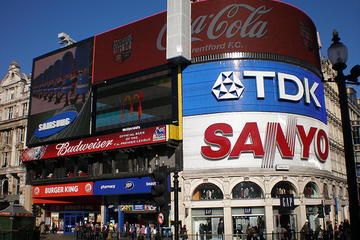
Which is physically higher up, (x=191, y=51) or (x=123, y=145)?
(x=191, y=51)

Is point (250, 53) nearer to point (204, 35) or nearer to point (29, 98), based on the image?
point (204, 35)

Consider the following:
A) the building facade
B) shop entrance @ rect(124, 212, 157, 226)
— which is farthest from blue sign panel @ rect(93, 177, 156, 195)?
the building facade

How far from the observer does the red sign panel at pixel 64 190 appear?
151 ft

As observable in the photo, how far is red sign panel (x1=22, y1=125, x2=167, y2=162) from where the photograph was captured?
40.1 metres

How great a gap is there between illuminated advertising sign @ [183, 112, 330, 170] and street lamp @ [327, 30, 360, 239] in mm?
29197

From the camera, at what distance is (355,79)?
369 inches

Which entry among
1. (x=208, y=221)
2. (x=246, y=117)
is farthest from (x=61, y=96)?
(x=208, y=221)

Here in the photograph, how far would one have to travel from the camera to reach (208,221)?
38812 millimetres

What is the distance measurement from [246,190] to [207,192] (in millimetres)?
4058

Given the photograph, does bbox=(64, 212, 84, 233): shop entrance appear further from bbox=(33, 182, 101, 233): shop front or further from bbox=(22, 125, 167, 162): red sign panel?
bbox=(22, 125, 167, 162): red sign panel

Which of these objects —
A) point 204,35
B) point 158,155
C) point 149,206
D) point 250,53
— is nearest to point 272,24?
point 250,53

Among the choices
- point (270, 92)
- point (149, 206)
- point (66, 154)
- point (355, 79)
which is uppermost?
point (270, 92)

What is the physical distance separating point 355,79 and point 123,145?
114 ft

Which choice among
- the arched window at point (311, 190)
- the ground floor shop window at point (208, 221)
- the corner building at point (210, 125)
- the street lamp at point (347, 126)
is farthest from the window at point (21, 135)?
the street lamp at point (347, 126)
